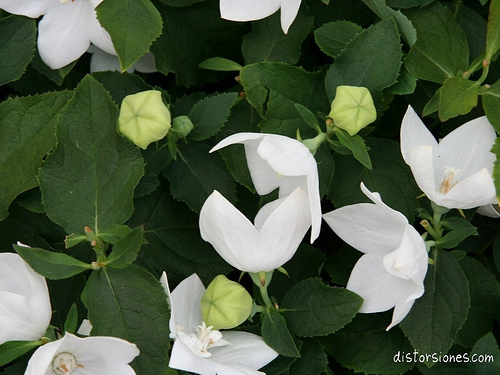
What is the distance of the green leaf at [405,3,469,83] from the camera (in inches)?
37.1

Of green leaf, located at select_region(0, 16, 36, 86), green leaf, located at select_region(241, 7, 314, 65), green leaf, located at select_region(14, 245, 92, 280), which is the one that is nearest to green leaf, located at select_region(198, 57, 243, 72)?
green leaf, located at select_region(241, 7, 314, 65)

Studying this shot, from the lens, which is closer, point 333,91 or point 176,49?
point 333,91

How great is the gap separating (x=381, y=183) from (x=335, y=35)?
22 centimetres

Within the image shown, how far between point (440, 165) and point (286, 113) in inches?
8.6

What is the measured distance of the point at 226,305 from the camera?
0.80 m

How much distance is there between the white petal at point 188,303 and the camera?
2.76 ft

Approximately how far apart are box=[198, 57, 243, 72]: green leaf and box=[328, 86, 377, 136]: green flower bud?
0.68ft

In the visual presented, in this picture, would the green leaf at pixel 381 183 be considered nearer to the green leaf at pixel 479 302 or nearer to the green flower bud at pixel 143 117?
the green leaf at pixel 479 302

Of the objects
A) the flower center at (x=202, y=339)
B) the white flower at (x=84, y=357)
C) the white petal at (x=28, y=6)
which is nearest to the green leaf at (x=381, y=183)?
the flower center at (x=202, y=339)

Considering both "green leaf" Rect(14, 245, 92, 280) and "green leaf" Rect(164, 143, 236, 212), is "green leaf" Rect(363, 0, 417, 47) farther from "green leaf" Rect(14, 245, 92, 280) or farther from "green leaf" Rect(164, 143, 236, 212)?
"green leaf" Rect(14, 245, 92, 280)

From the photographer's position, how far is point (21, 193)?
35.4 inches

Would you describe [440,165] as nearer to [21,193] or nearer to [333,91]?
[333,91]

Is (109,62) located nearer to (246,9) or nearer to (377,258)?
(246,9)

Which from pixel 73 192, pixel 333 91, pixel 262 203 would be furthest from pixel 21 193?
pixel 333 91
